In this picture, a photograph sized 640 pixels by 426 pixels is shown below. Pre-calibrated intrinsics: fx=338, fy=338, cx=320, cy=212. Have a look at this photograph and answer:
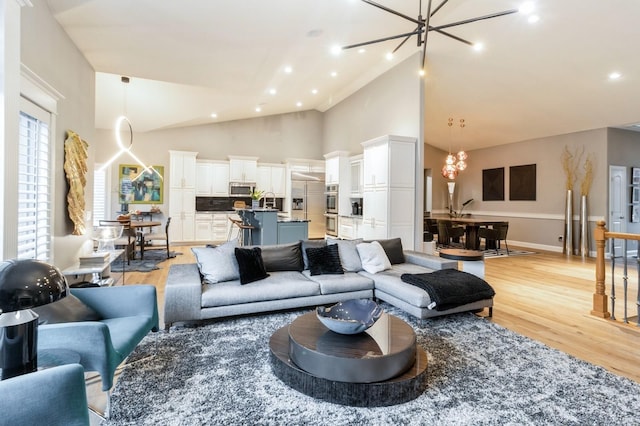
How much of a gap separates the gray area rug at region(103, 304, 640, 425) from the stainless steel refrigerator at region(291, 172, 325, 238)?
262 inches

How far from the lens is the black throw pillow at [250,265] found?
3566 mm

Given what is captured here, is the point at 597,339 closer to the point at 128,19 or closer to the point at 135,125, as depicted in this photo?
the point at 128,19

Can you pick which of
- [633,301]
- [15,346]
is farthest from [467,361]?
[633,301]

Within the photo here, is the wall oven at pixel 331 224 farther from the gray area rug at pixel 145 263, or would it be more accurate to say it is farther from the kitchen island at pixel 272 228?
the gray area rug at pixel 145 263

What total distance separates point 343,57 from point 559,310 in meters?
5.19

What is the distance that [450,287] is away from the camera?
3361 millimetres

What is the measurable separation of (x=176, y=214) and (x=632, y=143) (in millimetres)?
11414

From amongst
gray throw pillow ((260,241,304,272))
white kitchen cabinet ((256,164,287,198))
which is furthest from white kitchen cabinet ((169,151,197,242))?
gray throw pillow ((260,241,304,272))

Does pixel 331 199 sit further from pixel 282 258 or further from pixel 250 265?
pixel 250 265

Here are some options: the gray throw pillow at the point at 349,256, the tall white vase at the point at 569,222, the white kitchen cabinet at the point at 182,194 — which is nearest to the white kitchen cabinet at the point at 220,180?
the white kitchen cabinet at the point at 182,194

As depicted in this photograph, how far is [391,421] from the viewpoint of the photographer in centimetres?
189

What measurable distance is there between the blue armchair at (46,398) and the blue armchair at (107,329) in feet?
1.79

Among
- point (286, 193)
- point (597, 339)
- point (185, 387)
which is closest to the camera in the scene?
point (185, 387)

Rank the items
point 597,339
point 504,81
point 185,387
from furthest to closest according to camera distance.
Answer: point 504,81 → point 597,339 → point 185,387
